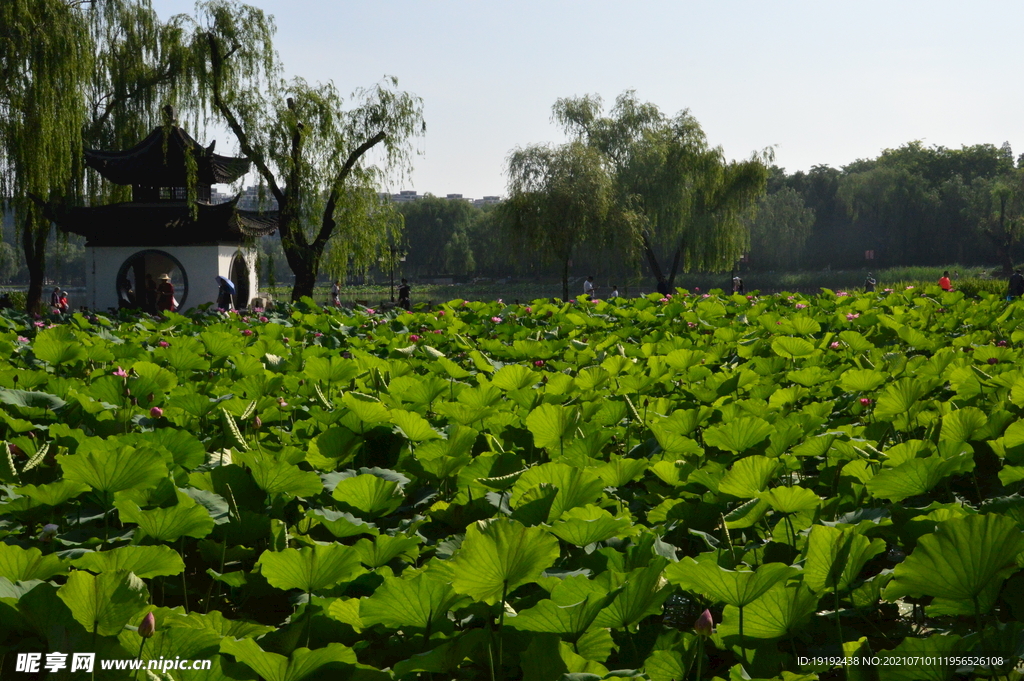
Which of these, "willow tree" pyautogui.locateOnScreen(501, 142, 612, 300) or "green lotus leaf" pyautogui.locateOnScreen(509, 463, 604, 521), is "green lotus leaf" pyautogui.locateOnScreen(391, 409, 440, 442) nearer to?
"green lotus leaf" pyautogui.locateOnScreen(509, 463, 604, 521)

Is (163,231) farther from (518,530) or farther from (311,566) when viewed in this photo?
(518,530)

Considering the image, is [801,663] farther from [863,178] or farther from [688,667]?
[863,178]

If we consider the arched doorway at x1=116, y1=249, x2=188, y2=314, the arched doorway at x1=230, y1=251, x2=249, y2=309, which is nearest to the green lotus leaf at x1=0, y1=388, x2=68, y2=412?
the arched doorway at x1=116, y1=249, x2=188, y2=314

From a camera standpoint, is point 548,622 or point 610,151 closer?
point 548,622

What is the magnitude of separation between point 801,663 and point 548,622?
28 centimetres

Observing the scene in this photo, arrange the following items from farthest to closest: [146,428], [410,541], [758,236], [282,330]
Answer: [758,236] → [282,330] → [146,428] → [410,541]

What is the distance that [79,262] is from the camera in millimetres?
77562

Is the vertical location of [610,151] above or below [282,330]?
above

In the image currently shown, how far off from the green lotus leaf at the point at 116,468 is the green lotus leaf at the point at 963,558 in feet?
3.04

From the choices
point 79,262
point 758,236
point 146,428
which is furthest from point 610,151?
point 79,262

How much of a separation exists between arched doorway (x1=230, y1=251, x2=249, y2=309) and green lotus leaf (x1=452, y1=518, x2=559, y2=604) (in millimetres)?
18718

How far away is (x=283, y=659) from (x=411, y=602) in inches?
5.6

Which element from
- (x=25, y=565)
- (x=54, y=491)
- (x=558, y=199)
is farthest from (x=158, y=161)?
(x=25, y=565)

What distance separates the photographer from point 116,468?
1.19 meters
